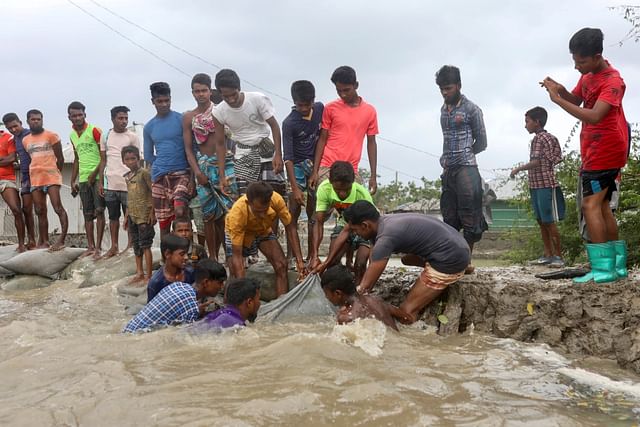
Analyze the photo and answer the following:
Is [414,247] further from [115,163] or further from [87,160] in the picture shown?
[87,160]

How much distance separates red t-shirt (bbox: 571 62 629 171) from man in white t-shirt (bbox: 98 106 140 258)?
5.43 m

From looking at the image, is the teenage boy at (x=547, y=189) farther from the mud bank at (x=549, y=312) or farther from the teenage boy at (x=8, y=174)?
the teenage boy at (x=8, y=174)

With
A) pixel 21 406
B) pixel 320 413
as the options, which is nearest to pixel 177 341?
pixel 21 406

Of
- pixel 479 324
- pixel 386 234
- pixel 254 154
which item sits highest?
pixel 254 154

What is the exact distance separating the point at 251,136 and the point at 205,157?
658mm

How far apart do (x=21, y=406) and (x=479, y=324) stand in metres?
3.22

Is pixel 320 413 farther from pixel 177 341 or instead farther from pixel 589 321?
pixel 589 321

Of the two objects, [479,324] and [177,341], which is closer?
[177,341]

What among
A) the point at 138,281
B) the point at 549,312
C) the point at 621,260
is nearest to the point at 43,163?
the point at 138,281

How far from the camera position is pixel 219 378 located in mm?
3311

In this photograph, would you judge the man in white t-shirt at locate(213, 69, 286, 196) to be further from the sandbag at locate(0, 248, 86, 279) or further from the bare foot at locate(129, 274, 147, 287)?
the sandbag at locate(0, 248, 86, 279)

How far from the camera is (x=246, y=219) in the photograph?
5031 millimetres

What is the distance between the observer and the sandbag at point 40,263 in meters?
8.16

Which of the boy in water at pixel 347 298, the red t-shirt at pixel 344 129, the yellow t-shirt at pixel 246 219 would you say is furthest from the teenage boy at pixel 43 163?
the boy in water at pixel 347 298
